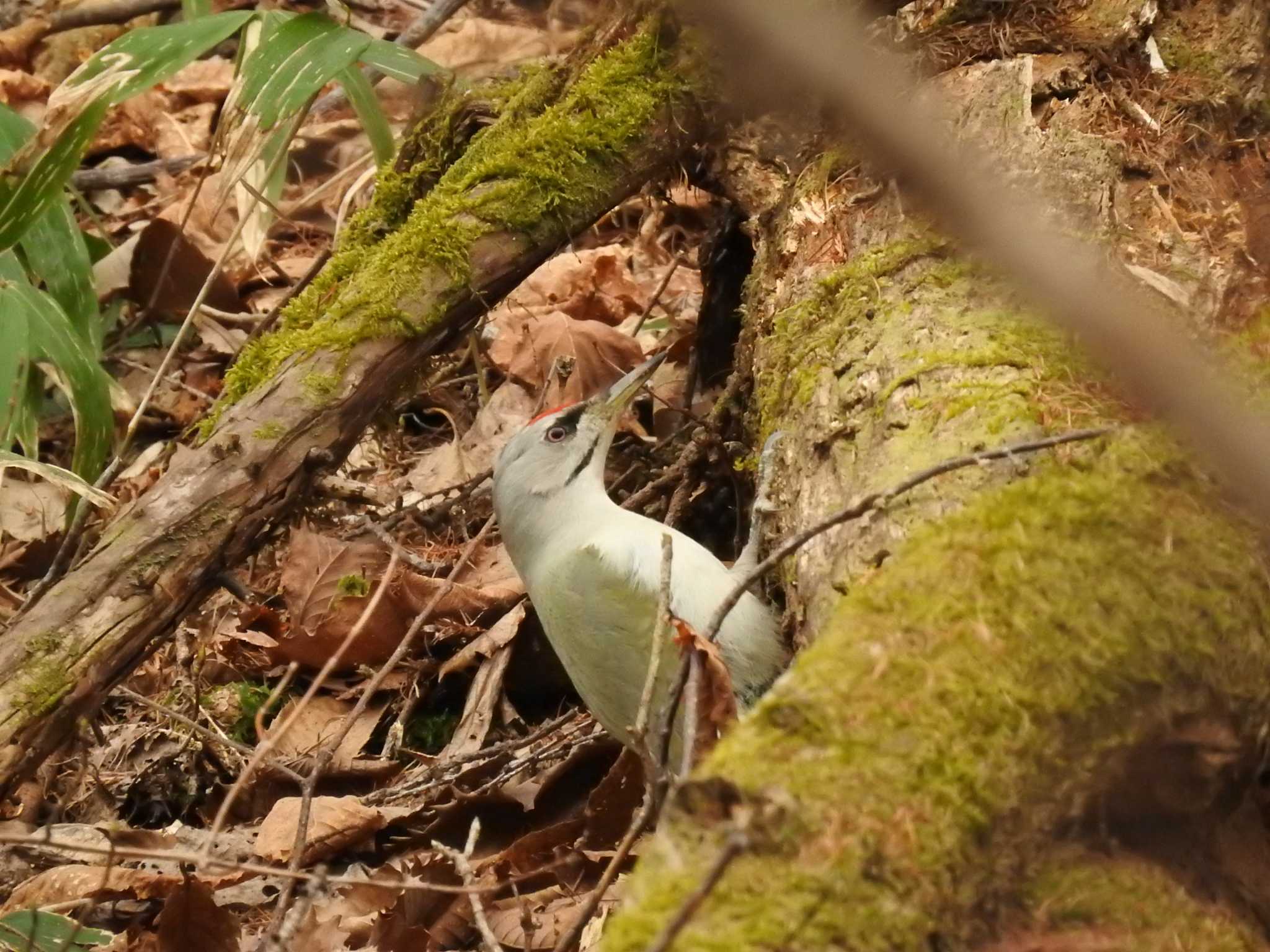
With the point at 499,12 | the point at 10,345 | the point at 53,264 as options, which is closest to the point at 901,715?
the point at 499,12

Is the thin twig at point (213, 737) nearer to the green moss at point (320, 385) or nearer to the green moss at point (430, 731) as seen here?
the green moss at point (430, 731)

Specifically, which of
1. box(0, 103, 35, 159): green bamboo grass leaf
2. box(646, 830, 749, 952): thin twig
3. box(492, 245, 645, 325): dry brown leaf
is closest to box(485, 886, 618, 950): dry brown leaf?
box(646, 830, 749, 952): thin twig

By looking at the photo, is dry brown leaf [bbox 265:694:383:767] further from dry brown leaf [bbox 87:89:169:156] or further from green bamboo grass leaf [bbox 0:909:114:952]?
dry brown leaf [bbox 87:89:169:156]

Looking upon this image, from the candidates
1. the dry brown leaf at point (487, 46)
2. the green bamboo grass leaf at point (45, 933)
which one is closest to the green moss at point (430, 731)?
the green bamboo grass leaf at point (45, 933)

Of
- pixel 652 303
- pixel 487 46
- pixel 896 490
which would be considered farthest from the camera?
pixel 652 303

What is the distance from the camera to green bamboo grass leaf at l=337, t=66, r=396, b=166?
437cm

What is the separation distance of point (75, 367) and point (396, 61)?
1.52m

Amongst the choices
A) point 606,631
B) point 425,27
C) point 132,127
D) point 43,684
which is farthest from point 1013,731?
point 132,127

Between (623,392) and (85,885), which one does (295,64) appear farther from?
(85,885)

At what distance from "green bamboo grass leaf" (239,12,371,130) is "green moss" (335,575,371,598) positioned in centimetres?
153

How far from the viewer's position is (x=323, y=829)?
12.1 ft

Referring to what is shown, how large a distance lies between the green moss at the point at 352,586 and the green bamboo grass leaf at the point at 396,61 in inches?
67.8

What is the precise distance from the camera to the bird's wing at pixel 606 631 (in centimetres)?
344

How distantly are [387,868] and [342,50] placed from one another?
2.54 meters
